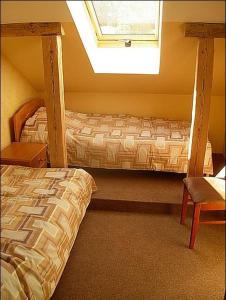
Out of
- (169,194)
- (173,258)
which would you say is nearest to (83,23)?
(169,194)

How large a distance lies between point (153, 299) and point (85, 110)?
2197 mm

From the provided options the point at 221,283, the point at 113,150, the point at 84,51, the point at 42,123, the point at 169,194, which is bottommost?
the point at 221,283

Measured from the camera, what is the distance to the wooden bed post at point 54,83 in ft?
5.96

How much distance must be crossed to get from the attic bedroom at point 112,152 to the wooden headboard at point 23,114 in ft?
0.04

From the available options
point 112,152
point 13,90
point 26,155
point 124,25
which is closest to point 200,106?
point 124,25

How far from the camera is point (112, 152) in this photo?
2.53 m

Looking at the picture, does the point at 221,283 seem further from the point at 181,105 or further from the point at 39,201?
the point at 181,105

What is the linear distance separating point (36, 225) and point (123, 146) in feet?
4.24

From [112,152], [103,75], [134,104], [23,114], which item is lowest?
[112,152]

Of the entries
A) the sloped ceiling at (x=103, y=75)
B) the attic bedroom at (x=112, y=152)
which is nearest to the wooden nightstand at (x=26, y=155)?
the attic bedroom at (x=112, y=152)

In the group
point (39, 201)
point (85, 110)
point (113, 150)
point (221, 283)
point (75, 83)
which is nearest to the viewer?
point (221, 283)

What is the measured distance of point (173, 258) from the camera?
170 centimetres

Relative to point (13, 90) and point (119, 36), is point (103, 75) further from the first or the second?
point (13, 90)

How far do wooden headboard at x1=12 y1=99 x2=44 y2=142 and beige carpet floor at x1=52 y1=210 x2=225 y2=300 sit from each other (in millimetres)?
970
